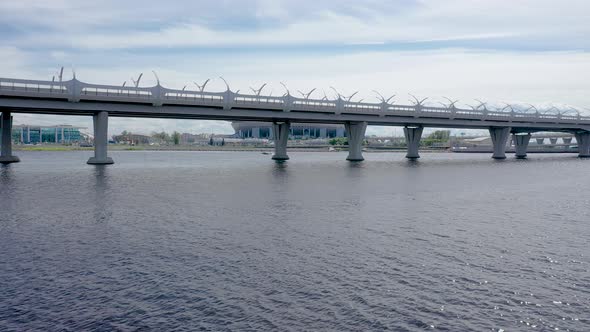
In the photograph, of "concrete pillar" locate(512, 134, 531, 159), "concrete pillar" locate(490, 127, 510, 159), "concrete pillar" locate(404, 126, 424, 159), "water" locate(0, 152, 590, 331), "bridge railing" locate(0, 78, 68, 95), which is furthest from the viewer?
"concrete pillar" locate(512, 134, 531, 159)

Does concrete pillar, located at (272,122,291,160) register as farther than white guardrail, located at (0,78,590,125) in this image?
Yes

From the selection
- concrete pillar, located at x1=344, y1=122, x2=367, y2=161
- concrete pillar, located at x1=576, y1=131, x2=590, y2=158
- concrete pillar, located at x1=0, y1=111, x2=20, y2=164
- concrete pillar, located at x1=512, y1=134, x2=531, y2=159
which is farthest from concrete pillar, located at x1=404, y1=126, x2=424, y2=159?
concrete pillar, located at x1=0, y1=111, x2=20, y2=164

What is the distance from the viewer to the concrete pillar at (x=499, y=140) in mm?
166750

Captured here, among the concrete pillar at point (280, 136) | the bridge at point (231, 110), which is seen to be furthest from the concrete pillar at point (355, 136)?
the concrete pillar at point (280, 136)

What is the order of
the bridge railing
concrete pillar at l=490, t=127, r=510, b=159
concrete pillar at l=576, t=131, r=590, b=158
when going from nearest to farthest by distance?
the bridge railing → concrete pillar at l=490, t=127, r=510, b=159 → concrete pillar at l=576, t=131, r=590, b=158

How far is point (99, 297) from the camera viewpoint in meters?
17.8

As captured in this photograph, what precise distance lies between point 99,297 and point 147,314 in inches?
106

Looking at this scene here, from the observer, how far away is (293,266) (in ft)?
72.8

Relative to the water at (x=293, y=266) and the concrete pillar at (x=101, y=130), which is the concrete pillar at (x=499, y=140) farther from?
the water at (x=293, y=266)

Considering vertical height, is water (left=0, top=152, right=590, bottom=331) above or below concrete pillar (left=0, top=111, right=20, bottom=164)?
below

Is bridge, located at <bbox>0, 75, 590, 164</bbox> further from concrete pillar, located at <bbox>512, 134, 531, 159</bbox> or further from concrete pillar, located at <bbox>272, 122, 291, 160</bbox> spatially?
concrete pillar, located at <bbox>512, 134, 531, 159</bbox>

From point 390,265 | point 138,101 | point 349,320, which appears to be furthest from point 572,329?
point 138,101

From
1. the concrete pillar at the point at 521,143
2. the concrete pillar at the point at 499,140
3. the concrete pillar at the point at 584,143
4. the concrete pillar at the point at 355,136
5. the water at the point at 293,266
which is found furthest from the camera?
the concrete pillar at the point at 584,143

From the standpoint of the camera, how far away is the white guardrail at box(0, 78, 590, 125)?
282ft
